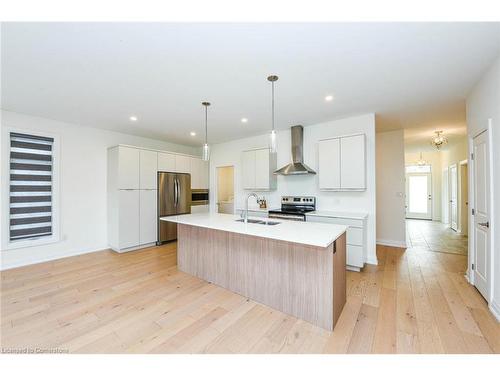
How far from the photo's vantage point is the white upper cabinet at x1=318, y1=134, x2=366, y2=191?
143 inches

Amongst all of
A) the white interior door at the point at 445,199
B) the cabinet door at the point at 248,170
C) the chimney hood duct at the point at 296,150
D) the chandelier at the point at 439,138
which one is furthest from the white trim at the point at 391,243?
the white interior door at the point at 445,199

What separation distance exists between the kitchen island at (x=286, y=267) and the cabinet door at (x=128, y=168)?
245cm

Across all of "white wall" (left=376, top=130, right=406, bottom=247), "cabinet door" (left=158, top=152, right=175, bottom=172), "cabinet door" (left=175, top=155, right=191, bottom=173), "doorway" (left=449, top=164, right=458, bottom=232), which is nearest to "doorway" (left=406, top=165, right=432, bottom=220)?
"doorway" (left=449, top=164, right=458, bottom=232)

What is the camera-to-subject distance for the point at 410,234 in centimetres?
609

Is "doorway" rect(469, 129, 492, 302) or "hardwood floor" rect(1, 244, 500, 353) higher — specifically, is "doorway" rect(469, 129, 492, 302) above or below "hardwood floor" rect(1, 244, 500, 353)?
above

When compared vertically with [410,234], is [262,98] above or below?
above

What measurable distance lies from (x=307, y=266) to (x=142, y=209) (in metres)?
3.90

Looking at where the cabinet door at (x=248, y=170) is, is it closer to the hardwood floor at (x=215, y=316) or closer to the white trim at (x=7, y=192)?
the hardwood floor at (x=215, y=316)

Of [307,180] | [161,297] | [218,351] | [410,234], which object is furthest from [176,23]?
[410,234]

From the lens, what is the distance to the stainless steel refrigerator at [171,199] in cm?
497

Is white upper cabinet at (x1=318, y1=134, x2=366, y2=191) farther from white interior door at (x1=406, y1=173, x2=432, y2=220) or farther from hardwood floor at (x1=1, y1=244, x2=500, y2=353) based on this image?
white interior door at (x1=406, y1=173, x2=432, y2=220)

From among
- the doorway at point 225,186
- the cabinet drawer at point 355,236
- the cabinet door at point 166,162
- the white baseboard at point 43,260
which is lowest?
the white baseboard at point 43,260

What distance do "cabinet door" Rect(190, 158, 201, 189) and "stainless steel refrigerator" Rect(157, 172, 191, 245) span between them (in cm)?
23

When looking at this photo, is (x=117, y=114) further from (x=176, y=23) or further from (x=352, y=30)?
(x=352, y=30)
